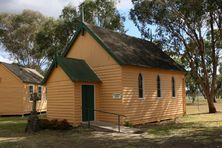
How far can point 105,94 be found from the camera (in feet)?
78.2

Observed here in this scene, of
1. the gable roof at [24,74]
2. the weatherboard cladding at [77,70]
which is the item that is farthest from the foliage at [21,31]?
the weatherboard cladding at [77,70]

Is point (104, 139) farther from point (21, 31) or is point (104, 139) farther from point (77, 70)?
point (21, 31)

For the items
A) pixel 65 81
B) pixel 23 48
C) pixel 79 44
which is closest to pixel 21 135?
pixel 65 81

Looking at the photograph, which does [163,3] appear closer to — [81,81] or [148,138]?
[81,81]

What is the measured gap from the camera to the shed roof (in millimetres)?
22609

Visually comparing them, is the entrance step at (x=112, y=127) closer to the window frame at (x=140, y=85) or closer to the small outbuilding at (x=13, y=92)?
the window frame at (x=140, y=85)

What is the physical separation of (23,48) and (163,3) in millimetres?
38109

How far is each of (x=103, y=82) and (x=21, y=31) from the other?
41765 millimetres

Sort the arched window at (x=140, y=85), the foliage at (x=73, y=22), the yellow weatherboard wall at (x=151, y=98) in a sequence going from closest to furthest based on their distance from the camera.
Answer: the yellow weatherboard wall at (x=151, y=98)
the arched window at (x=140, y=85)
the foliage at (x=73, y=22)

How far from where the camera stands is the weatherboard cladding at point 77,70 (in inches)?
891

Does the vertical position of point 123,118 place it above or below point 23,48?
below

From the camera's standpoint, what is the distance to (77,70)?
23.5 metres

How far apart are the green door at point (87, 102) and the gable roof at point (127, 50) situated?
108 inches

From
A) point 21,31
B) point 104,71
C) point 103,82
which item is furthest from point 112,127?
point 21,31
